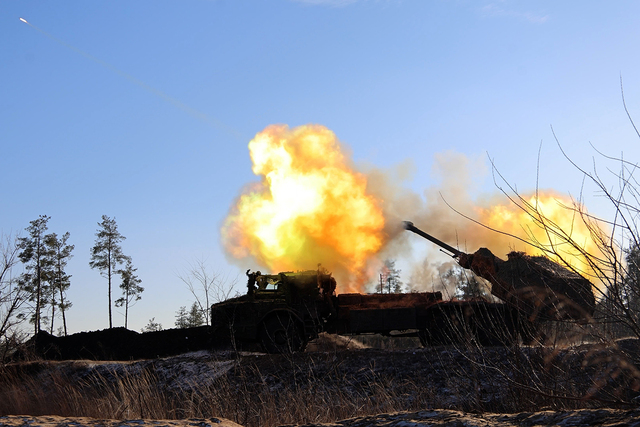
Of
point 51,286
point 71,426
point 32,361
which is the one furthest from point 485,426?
point 51,286

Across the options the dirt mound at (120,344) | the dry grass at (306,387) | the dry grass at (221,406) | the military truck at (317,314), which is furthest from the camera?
the dirt mound at (120,344)

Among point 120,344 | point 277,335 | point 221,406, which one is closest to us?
point 221,406

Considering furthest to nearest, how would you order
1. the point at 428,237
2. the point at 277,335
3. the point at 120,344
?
the point at 120,344, the point at 428,237, the point at 277,335

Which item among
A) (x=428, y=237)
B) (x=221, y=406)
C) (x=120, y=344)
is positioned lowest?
(x=221, y=406)

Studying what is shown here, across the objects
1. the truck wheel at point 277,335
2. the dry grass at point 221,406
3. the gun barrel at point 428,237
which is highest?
the gun barrel at point 428,237

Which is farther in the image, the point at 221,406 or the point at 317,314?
the point at 317,314

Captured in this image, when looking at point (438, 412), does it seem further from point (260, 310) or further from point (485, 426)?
point (260, 310)

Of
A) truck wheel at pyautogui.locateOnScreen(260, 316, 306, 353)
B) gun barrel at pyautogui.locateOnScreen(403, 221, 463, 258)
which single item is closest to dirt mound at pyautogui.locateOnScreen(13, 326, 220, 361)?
truck wheel at pyautogui.locateOnScreen(260, 316, 306, 353)

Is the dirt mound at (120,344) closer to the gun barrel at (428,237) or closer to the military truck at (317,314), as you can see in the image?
the military truck at (317,314)

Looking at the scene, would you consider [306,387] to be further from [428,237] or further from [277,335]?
[428,237]

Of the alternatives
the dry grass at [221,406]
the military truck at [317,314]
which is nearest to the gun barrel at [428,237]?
the military truck at [317,314]

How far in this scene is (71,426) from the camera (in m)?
3.52

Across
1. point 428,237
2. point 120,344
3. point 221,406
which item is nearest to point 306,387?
point 221,406

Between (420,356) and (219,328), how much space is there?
7559 millimetres
